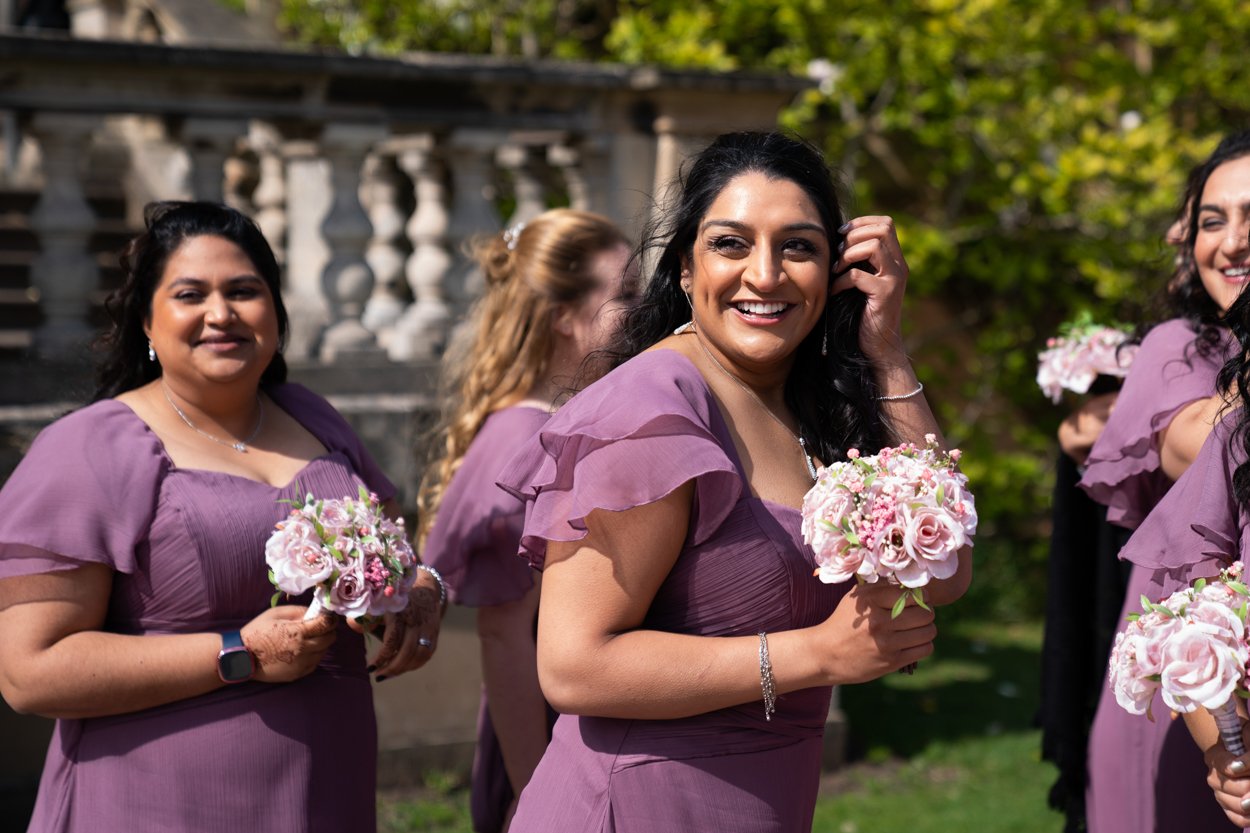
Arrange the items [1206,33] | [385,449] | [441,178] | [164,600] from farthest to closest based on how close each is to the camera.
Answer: [1206,33], [441,178], [385,449], [164,600]

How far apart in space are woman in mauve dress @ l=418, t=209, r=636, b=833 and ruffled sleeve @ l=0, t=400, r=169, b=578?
0.98 m

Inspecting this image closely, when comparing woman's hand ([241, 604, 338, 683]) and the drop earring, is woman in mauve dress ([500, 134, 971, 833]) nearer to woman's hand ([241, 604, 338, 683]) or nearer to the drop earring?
the drop earring

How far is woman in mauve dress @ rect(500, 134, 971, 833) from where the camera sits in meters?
2.51

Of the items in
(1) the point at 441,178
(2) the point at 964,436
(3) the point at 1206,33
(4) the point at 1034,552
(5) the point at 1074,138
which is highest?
(3) the point at 1206,33

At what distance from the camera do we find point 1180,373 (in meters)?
3.41

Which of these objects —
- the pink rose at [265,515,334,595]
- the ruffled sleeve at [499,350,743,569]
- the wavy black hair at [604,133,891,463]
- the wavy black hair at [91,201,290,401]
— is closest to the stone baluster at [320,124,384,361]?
→ the wavy black hair at [91,201,290,401]

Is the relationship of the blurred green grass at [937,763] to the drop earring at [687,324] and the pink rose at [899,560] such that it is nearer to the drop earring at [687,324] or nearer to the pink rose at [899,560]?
the drop earring at [687,324]

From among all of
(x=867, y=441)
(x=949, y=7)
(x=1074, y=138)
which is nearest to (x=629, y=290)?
(x=867, y=441)

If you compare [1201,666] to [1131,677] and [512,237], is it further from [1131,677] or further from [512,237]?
[512,237]

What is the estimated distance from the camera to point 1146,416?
3424 mm

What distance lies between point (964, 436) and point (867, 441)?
6.59 m

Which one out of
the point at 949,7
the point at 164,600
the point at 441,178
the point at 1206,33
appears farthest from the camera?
the point at 1206,33

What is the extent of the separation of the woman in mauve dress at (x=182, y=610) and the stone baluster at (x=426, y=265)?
237 centimetres

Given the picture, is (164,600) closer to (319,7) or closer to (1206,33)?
→ (319,7)
